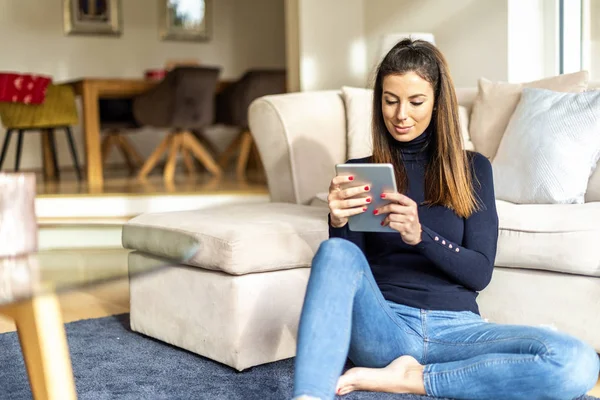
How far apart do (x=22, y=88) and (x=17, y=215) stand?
389cm

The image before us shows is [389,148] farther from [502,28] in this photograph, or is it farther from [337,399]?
[502,28]

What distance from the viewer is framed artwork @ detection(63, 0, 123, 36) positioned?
7816mm

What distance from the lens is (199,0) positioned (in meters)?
8.41

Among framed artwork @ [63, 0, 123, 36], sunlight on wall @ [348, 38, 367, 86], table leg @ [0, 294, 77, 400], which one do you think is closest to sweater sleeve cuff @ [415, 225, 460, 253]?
table leg @ [0, 294, 77, 400]

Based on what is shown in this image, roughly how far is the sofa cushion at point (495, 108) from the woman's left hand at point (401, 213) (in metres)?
1.32

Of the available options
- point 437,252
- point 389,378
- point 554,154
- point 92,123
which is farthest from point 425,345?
point 92,123

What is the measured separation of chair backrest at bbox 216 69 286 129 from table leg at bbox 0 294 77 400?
4.51 m

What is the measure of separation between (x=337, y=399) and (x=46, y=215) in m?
3.34

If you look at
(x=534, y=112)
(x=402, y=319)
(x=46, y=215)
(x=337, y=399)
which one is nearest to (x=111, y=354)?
(x=337, y=399)

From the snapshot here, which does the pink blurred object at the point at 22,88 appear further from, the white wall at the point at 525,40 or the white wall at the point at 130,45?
the white wall at the point at 525,40

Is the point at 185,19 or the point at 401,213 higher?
the point at 185,19

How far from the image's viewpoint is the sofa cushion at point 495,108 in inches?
119

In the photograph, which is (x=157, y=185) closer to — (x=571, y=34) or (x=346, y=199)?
(x=571, y=34)

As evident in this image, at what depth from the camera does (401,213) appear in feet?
6.00
